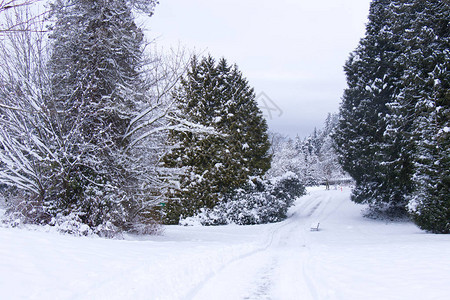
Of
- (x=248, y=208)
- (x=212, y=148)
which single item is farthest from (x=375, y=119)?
(x=212, y=148)

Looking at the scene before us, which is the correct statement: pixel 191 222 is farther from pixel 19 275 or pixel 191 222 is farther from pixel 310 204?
pixel 310 204

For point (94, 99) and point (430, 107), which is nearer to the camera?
point (94, 99)

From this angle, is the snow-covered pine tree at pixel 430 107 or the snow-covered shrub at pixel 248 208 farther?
the snow-covered shrub at pixel 248 208

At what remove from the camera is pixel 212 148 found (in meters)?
22.5

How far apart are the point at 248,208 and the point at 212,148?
17.4 feet

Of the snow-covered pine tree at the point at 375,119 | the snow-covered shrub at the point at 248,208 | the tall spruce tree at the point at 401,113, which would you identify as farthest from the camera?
the snow-covered shrub at the point at 248,208

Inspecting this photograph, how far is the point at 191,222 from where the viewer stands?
72.3ft

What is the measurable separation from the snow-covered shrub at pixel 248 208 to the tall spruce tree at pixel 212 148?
604 millimetres

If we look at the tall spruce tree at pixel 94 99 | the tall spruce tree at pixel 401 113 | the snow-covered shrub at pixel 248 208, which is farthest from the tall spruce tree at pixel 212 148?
the tall spruce tree at pixel 94 99

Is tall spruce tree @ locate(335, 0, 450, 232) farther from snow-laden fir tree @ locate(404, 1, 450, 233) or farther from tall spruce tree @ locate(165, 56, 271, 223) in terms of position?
tall spruce tree @ locate(165, 56, 271, 223)

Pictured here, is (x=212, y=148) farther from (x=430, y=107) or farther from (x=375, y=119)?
(x=430, y=107)

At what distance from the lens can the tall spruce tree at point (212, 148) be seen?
2234cm

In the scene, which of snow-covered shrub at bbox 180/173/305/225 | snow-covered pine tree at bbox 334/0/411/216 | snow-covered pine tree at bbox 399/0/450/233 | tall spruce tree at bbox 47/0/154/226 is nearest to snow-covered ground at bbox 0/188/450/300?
tall spruce tree at bbox 47/0/154/226

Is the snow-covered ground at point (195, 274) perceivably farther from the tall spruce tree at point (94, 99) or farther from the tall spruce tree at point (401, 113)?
the tall spruce tree at point (401, 113)
